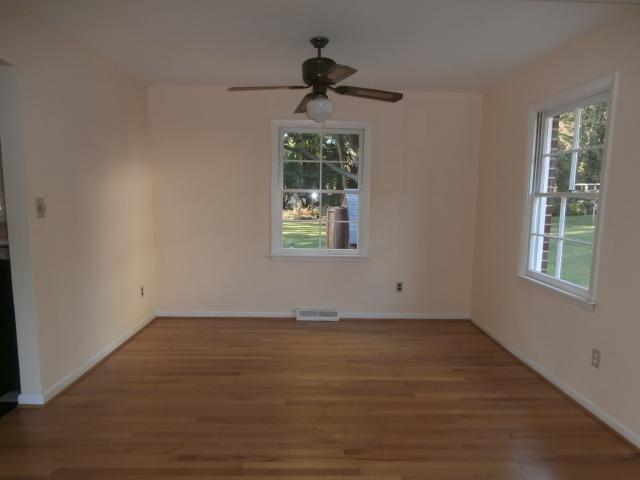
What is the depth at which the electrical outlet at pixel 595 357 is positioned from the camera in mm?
2379

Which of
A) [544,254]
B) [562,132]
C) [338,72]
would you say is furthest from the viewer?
[544,254]

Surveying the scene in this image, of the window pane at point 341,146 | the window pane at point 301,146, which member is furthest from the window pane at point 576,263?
the window pane at point 301,146

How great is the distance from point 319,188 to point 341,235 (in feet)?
1.91

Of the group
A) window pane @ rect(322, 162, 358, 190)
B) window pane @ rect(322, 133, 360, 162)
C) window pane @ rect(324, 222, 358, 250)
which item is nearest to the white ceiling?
window pane @ rect(322, 133, 360, 162)

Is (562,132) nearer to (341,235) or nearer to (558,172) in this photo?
(558,172)

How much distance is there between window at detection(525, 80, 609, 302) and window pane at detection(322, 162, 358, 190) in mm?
1748

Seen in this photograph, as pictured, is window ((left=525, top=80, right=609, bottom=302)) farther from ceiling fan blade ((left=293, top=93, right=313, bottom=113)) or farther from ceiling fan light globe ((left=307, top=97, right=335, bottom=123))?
ceiling fan blade ((left=293, top=93, right=313, bottom=113))

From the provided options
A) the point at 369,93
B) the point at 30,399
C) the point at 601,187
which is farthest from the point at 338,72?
the point at 30,399

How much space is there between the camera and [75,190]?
275 cm

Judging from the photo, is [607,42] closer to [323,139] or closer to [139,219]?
[323,139]

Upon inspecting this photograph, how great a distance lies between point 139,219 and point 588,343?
3933 mm

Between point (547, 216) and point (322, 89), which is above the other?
point (322, 89)

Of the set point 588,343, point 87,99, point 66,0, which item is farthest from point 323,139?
point 588,343

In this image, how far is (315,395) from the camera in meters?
2.60
